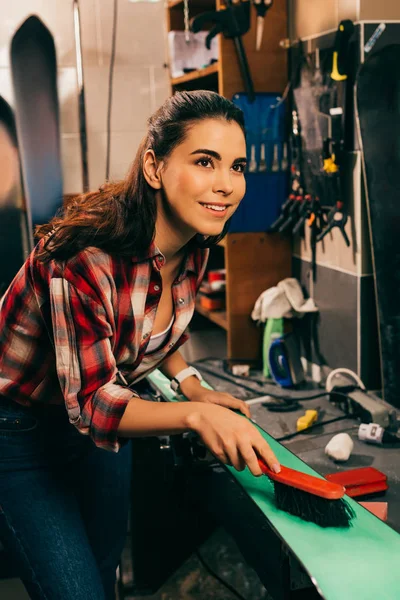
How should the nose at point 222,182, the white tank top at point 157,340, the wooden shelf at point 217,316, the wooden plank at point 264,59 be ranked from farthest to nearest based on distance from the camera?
the wooden shelf at point 217,316
the wooden plank at point 264,59
the white tank top at point 157,340
the nose at point 222,182

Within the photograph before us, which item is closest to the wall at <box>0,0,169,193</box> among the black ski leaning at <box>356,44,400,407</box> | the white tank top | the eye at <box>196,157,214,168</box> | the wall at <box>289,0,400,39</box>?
the wall at <box>289,0,400,39</box>

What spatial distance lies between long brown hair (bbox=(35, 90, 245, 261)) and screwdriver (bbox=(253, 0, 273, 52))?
1210 mm

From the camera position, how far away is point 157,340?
129cm

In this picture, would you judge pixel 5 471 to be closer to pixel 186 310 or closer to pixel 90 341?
pixel 90 341

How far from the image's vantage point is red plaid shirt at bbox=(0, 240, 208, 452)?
40.8 inches

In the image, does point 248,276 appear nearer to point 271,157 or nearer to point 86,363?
point 271,157

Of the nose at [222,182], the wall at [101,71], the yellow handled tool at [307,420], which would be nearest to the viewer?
the nose at [222,182]

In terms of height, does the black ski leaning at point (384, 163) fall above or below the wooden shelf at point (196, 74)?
below

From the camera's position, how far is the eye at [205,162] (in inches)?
44.3

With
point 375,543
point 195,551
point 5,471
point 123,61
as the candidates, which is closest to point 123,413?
point 5,471

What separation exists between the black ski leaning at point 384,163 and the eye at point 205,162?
798 mm

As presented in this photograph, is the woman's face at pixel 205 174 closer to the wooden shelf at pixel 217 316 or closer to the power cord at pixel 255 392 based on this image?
the power cord at pixel 255 392

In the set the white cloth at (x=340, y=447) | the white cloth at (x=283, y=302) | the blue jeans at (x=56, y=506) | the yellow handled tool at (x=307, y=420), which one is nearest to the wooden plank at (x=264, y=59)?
the white cloth at (x=283, y=302)

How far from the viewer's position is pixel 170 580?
1983mm
